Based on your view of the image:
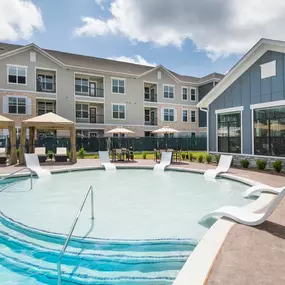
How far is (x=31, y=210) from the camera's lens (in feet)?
24.2

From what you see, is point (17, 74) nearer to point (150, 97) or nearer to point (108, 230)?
point (150, 97)

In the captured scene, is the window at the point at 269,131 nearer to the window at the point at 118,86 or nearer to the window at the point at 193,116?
the window at the point at 118,86

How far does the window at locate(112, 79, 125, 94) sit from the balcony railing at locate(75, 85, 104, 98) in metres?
1.55

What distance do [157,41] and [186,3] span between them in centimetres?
937

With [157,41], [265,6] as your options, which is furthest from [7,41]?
[265,6]

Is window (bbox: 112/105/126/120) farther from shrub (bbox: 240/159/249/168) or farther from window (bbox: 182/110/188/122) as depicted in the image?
shrub (bbox: 240/159/249/168)

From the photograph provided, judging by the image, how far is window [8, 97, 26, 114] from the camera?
82.2ft

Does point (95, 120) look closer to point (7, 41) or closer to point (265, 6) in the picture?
point (7, 41)

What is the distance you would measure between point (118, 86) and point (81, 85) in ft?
14.3

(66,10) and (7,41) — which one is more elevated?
(7,41)

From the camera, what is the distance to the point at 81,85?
29.8 metres

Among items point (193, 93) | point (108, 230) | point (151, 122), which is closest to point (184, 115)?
point (193, 93)

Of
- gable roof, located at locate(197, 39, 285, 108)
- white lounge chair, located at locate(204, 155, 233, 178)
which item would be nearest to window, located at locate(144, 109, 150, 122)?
gable roof, located at locate(197, 39, 285, 108)

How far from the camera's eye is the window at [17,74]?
25344 millimetres
